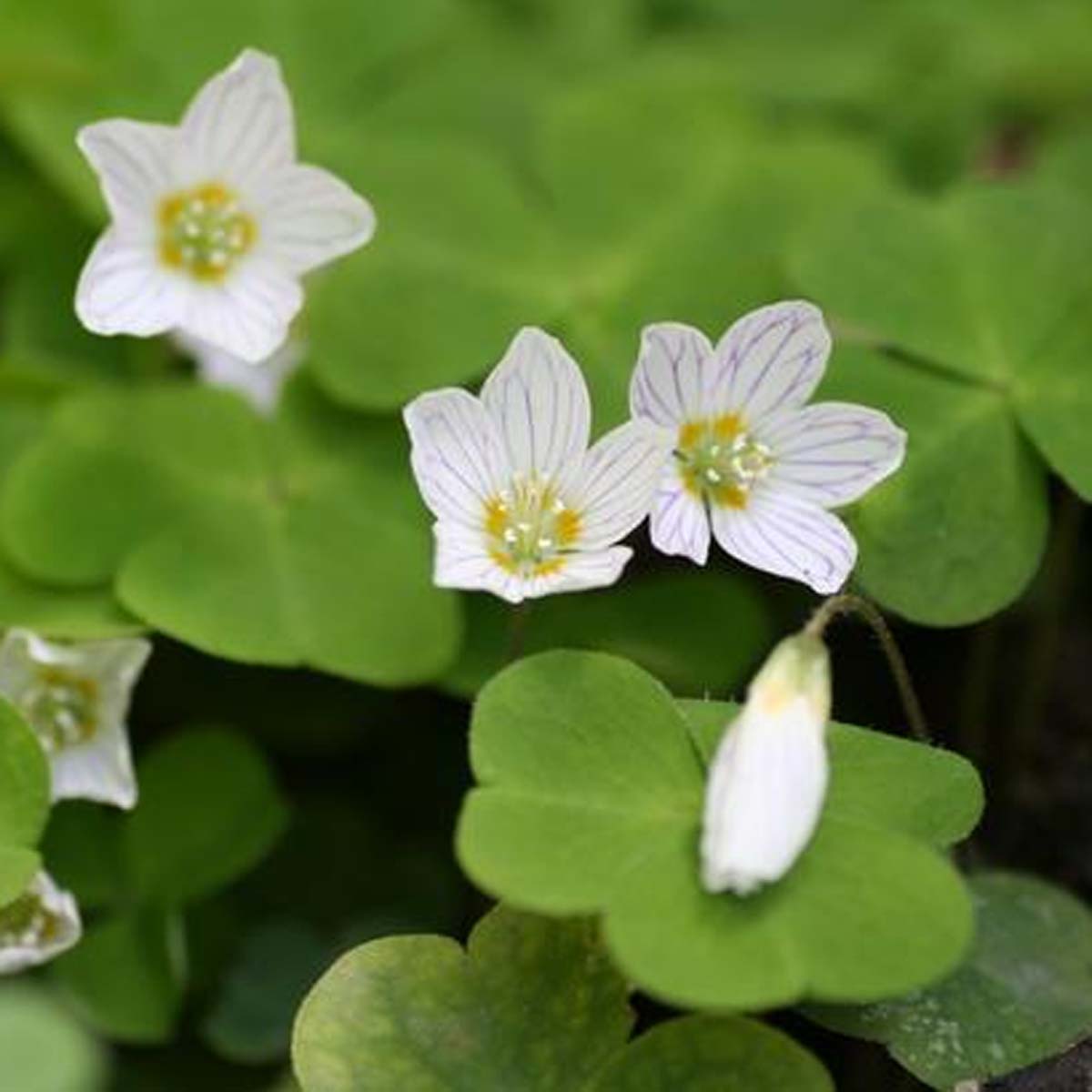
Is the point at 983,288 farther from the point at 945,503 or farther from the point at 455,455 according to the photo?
the point at 455,455

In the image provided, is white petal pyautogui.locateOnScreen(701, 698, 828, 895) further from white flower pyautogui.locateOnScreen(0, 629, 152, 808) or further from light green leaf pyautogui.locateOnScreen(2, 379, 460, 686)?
white flower pyautogui.locateOnScreen(0, 629, 152, 808)

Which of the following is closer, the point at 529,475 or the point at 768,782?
the point at 768,782

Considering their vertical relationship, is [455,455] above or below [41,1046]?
above

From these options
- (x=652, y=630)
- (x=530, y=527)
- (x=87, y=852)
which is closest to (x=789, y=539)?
(x=530, y=527)

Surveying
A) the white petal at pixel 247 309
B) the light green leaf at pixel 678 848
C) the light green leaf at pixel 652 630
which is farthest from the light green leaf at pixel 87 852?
the light green leaf at pixel 678 848

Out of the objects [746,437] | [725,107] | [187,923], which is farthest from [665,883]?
[725,107]

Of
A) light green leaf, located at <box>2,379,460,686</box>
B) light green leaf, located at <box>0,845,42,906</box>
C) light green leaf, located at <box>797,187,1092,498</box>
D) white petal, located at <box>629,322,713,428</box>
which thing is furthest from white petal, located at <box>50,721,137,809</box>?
light green leaf, located at <box>797,187,1092,498</box>

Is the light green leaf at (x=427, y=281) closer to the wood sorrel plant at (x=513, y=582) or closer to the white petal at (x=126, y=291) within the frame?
the wood sorrel plant at (x=513, y=582)
